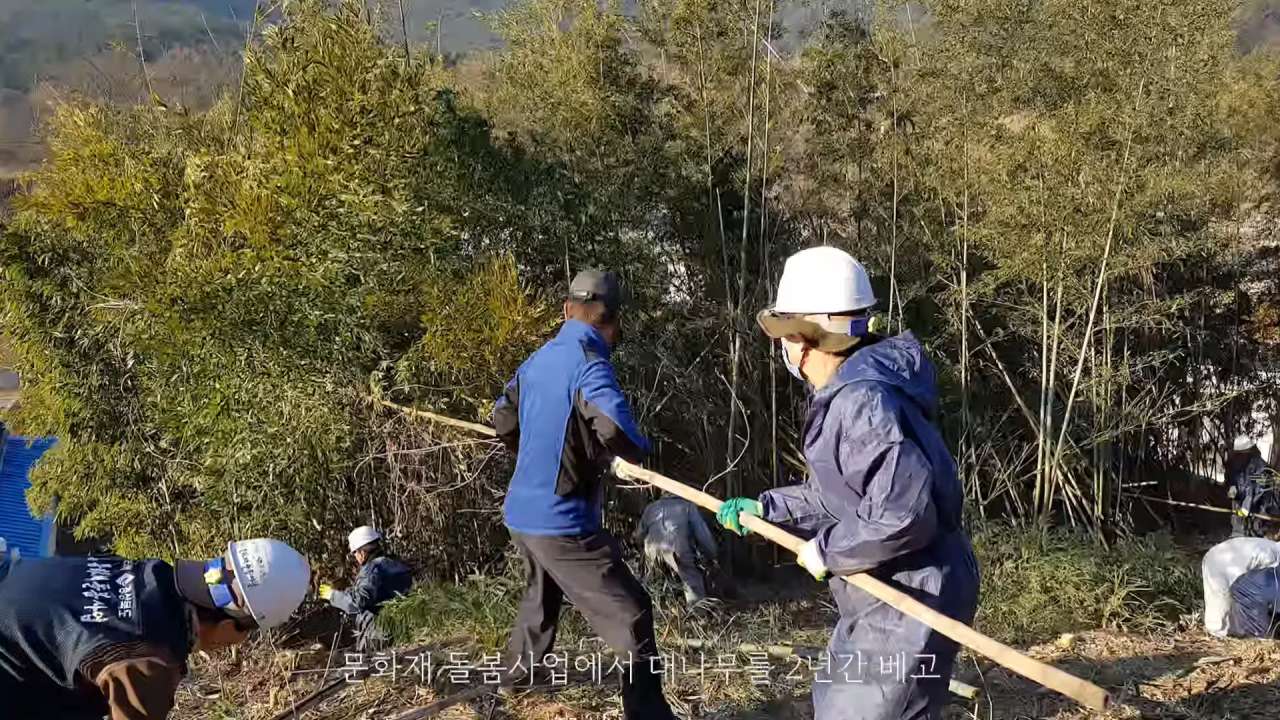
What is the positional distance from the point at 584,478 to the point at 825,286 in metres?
1.11

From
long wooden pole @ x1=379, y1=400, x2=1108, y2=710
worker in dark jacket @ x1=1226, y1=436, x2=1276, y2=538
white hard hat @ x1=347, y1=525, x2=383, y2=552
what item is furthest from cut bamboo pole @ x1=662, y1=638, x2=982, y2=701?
worker in dark jacket @ x1=1226, y1=436, x2=1276, y2=538

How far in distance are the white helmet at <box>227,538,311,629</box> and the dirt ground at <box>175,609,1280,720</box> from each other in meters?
1.24

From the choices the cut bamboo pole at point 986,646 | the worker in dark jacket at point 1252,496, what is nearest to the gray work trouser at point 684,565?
the cut bamboo pole at point 986,646

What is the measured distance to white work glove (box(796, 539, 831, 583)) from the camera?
201cm

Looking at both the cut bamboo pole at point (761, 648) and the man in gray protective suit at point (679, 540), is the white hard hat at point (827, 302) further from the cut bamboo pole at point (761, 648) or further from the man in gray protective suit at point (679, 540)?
the man in gray protective suit at point (679, 540)

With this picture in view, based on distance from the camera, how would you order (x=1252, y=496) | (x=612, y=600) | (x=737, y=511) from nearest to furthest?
(x=737, y=511), (x=612, y=600), (x=1252, y=496)

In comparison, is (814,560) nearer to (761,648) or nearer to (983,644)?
(983,644)

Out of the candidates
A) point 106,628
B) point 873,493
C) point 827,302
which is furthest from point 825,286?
point 106,628

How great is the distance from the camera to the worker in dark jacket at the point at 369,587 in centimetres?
392

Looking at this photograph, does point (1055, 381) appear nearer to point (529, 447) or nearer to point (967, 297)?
point (967, 297)

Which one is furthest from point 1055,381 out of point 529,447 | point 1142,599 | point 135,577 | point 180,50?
point 180,50

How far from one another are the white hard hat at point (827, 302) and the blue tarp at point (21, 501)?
542cm

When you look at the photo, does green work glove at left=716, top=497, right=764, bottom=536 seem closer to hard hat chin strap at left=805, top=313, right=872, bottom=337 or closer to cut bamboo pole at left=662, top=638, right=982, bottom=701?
hard hat chin strap at left=805, top=313, right=872, bottom=337

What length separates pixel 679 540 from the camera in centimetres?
455
